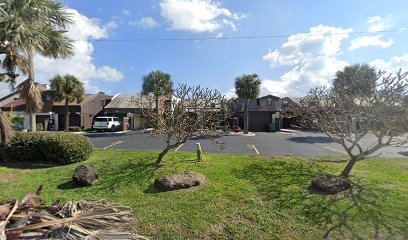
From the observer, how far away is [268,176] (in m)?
7.42

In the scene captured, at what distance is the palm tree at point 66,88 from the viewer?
Result: 2703cm

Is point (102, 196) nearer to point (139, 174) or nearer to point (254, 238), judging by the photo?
point (139, 174)

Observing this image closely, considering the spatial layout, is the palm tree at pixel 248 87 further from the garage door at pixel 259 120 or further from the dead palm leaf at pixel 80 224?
the dead palm leaf at pixel 80 224

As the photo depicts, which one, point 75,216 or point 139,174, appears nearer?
point 75,216

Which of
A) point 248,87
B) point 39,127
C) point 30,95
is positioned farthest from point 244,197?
point 39,127

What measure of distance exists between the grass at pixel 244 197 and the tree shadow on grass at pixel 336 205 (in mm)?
18

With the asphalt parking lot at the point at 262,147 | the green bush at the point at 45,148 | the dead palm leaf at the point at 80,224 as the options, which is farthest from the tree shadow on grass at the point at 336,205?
the green bush at the point at 45,148

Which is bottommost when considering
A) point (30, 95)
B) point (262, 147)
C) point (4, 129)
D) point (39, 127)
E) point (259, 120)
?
point (262, 147)

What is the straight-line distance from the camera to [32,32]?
23.8 ft

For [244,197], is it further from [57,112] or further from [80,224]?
[57,112]

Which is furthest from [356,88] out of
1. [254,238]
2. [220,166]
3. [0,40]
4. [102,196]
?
[0,40]

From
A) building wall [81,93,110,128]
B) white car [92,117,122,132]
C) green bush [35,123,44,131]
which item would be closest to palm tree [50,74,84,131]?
white car [92,117,122,132]

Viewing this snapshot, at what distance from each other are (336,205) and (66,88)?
28.7 metres

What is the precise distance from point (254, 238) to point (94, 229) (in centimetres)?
267
